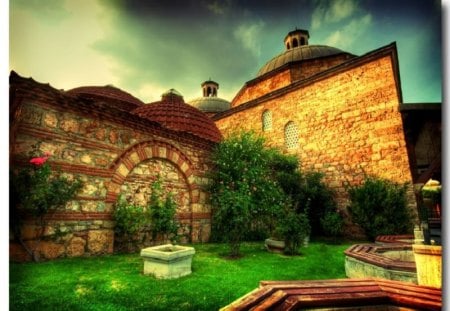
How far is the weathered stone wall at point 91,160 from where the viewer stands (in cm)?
344

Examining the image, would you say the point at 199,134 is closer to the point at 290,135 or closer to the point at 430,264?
the point at 290,135

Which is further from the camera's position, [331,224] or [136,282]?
[331,224]

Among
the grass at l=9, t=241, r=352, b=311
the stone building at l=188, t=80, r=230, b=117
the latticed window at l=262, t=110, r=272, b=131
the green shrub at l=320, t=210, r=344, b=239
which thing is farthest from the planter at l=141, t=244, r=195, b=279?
the stone building at l=188, t=80, r=230, b=117

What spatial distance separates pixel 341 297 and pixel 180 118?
6.37m

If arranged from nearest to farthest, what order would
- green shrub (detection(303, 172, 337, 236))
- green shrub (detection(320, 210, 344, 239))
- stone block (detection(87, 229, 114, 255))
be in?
stone block (detection(87, 229, 114, 255))
green shrub (detection(320, 210, 344, 239))
green shrub (detection(303, 172, 337, 236))

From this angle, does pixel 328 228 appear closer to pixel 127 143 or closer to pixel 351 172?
pixel 351 172

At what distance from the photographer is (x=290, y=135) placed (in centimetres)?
981

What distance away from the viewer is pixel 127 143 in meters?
4.61

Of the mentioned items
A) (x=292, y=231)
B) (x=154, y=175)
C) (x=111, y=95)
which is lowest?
(x=292, y=231)

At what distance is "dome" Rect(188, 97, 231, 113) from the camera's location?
720 inches

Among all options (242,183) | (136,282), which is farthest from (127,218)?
(242,183)

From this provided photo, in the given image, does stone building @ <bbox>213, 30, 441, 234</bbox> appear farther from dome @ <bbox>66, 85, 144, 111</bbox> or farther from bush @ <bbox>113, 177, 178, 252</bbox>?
bush @ <bbox>113, 177, 178, 252</bbox>

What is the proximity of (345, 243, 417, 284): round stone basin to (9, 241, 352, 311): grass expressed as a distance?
0.30m

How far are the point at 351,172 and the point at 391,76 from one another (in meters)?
3.29
